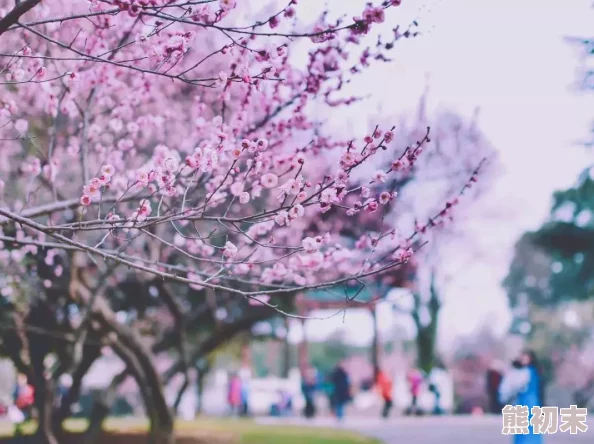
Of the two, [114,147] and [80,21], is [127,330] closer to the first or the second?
[114,147]

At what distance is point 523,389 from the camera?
804cm

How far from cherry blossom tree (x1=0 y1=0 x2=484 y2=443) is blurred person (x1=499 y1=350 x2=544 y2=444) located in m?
1.97

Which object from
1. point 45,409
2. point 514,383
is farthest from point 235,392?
point 514,383

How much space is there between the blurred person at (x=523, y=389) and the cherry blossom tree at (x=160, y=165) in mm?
1966

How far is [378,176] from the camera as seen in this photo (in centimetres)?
→ 419

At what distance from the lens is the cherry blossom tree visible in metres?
3.98

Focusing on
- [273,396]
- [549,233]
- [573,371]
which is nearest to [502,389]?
[549,233]

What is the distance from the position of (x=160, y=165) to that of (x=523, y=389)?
16.1 feet

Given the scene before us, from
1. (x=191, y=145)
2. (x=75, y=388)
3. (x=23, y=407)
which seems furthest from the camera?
(x=23, y=407)

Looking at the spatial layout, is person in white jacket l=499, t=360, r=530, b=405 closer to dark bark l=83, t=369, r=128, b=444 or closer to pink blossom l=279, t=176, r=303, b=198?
pink blossom l=279, t=176, r=303, b=198

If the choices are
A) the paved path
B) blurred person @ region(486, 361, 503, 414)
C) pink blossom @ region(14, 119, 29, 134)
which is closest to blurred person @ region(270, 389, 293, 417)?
blurred person @ region(486, 361, 503, 414)

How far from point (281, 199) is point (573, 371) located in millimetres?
31601

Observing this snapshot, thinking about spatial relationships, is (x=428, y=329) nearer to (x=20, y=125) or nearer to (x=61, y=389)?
(x=61, y=389)

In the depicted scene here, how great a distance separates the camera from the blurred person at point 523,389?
26.3ft
